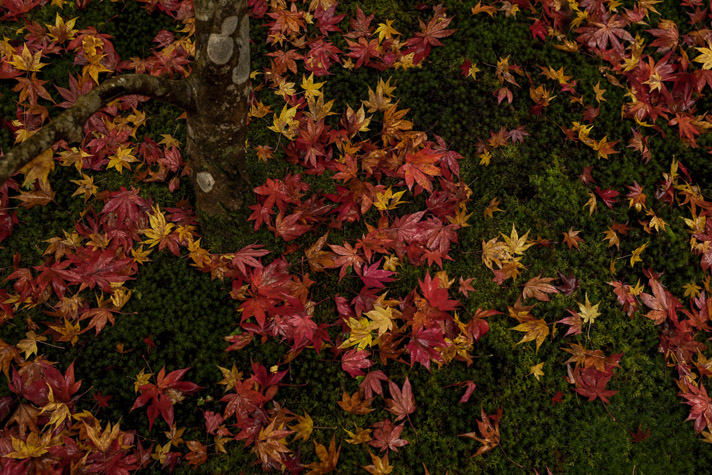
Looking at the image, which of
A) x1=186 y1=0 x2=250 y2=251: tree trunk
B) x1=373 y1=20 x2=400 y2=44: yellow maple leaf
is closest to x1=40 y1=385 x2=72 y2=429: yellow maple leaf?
x1=186 y1=0 x2=250 y2=251: tree trunk

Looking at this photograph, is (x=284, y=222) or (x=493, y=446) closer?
(x=493, y=446)

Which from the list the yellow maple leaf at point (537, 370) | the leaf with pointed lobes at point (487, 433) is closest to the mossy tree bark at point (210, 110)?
the leaf with pointed lobes at point (487, 433)

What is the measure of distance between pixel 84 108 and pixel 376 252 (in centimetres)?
165

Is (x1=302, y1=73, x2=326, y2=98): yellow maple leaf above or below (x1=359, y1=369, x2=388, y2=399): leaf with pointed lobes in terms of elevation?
above

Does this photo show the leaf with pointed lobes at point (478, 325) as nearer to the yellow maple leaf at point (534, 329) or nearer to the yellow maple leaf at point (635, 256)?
the yellow maple leaf at point (534, 329)

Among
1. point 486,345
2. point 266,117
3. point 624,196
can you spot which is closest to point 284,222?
point 266,117

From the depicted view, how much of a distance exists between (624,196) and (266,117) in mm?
2511

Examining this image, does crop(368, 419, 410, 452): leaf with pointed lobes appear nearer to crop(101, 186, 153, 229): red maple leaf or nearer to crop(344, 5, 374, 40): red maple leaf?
crop(101, 186, 153, 229): red maple leaf

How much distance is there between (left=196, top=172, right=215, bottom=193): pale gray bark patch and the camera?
7.75 feet

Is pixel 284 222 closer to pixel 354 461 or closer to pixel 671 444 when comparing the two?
pixel 354 461

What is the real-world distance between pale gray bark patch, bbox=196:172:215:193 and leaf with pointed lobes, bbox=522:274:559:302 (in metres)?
1.93

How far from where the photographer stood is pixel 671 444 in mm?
2377

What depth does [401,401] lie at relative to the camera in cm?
228

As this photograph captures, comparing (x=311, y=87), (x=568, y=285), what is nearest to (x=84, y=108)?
(x=311, y=87)
